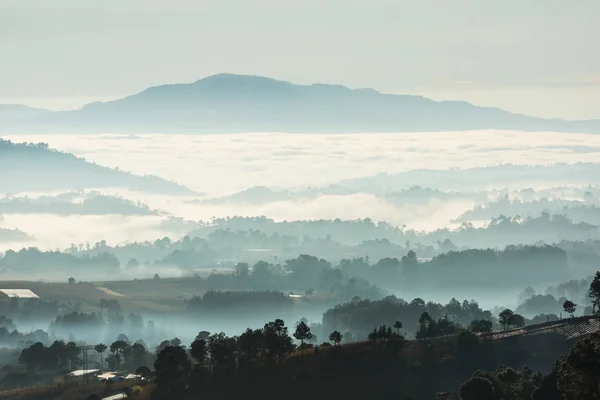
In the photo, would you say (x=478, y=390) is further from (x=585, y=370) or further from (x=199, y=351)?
(x=199, y=351)

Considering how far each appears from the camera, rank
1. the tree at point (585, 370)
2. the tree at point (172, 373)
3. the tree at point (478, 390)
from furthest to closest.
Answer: the tree at point (172, 373)
the tree at point (478, 390)
the tree at point (585, 370)

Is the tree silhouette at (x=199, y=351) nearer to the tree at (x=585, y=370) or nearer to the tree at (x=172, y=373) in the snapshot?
the tree at (x=172, y=373)

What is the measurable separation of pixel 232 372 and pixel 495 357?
41.3 meters

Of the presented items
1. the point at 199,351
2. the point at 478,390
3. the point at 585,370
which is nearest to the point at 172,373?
the point at 199,351

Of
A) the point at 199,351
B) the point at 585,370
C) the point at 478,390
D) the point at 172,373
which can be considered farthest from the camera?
the point at 199,351

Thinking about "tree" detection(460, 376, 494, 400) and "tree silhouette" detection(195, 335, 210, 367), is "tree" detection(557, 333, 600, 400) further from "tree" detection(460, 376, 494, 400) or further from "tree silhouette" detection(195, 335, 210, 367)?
"tree silhouette" detection(195, 335, 210, 367)

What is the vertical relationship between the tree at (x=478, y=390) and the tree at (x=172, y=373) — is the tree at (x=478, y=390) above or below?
below

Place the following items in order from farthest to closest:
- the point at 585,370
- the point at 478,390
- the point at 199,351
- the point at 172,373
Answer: the point at 199,351 < the point at 172,373 < the point at 478,390 < the point at 585,370

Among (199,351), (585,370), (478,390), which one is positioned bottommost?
(478,390)

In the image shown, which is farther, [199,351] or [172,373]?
[199,351]

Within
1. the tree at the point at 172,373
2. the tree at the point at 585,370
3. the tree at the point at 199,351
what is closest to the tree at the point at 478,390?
the tree at the point at 585,370

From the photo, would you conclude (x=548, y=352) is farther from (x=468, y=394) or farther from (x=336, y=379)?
(x=468, y=394)

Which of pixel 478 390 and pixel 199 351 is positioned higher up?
pixel 199 351

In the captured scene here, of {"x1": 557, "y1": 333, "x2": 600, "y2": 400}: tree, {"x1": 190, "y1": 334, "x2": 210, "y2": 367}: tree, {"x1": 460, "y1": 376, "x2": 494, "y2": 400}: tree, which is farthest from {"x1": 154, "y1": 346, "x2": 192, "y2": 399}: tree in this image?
{"x1": 557, "y1": 333, "x2": 600, "y2": 400}: tree
